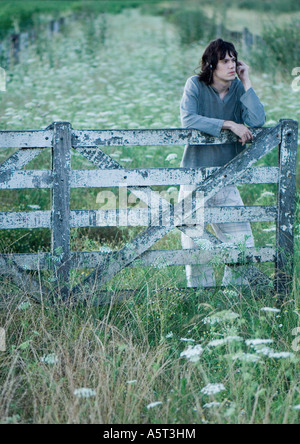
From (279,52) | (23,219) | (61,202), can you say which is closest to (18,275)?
(23,219)

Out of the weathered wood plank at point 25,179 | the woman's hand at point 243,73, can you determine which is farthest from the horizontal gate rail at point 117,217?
the woman's hand at point 243,73

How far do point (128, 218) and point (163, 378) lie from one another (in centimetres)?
147

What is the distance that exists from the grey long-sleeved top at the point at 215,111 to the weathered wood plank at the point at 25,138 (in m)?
1.16

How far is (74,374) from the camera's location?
12.1 ft

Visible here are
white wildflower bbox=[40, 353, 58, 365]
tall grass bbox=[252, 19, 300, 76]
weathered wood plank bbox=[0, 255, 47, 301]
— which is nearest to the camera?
white wildflower bbox=[40, 353, 58, 365]

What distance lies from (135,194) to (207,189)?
58 centimetres

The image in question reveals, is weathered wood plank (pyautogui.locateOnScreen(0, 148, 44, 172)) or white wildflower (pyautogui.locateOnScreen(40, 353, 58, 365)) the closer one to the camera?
white wildflower (pyautogui.locateOnScreen(40, 353, 58, 365))

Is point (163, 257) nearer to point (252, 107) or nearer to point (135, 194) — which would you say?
point (135, 194)

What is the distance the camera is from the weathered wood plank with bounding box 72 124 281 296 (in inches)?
191

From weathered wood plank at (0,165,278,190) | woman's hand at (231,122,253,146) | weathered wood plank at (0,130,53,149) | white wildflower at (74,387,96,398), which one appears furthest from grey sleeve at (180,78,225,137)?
white wildflower at (74,387,96,398)

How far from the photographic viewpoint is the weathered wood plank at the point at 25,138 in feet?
15.0

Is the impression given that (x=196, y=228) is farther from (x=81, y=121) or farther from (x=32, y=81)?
(x=32, y=81)

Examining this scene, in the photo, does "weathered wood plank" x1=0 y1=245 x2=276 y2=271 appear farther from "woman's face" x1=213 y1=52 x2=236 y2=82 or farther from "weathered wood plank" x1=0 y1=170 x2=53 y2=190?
"woman's face" x1=213 y1=52 x2=236 y2=82
